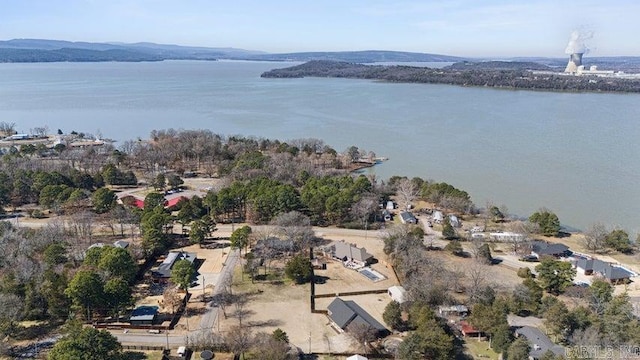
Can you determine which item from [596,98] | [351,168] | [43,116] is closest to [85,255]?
[351,168]

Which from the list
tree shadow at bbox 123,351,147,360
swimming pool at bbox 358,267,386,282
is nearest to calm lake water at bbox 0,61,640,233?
swimming pool at bbox 358,267,386,282

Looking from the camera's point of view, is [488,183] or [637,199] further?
[488,183]

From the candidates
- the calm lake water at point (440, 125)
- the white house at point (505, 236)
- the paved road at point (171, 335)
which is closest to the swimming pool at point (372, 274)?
the paved road at point (171, 335)

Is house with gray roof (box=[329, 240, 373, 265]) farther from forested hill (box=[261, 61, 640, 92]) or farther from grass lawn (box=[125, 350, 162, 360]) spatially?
forested hill (box=[261, 61, 640, 92])

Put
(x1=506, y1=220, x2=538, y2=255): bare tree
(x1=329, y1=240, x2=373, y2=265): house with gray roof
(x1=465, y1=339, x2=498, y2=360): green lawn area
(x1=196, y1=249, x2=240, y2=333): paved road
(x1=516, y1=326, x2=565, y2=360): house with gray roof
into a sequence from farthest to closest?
(x1=506, y1=220, x2=538, y2=255): bare tree
(x1=329, y1=240, x2=373, y2=265): house with gray roof
(x1=196, y1=249, x2=240, y2=333): paved road
(x1=465, y1=339, x2=498, y2=360): green lawn area
(x1=516, y1=326, x2=565, y2=360): house with gray roof

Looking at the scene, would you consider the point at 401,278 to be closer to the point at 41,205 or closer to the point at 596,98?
the point at 41,205

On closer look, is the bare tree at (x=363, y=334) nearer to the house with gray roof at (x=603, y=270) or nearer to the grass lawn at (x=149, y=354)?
the grass lawn at (x=149, y=354)
